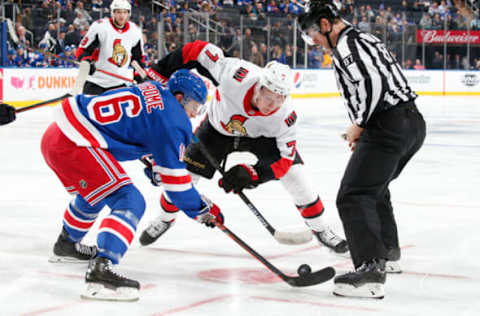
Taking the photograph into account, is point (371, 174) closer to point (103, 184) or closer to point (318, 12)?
point (318, 12)

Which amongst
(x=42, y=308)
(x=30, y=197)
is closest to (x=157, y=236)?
(x=42, y=308)

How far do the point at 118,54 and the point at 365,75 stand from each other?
461cm

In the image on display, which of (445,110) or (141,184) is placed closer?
(141,184)

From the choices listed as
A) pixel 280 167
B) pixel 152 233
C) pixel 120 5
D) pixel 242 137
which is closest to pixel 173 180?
pixel 280 167

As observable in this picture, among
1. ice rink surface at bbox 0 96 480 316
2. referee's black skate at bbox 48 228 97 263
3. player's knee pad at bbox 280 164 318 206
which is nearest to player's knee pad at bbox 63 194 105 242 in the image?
referee's black skate at bbox 48 228 97 263

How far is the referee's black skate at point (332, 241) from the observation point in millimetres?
3621

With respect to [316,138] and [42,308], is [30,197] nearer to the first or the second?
[42,308]

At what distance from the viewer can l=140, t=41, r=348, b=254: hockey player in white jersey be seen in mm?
3576

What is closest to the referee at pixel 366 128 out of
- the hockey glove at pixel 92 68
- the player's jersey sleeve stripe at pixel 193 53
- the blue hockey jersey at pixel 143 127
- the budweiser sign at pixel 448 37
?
the blue hockey jersey at pixel 143 127

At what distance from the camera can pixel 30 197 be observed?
5.03m

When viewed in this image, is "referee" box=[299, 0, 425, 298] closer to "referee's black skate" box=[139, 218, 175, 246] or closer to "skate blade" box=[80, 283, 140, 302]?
"skate blade" box=[80, 283, 140, 302]

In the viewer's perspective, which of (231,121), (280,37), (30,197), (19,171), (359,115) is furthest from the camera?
(280,37)

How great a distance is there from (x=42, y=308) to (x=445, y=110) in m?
12.0

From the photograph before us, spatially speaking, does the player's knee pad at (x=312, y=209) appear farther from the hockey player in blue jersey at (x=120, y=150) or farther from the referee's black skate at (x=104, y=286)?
the referee's black skate at (x=104, y=286)
